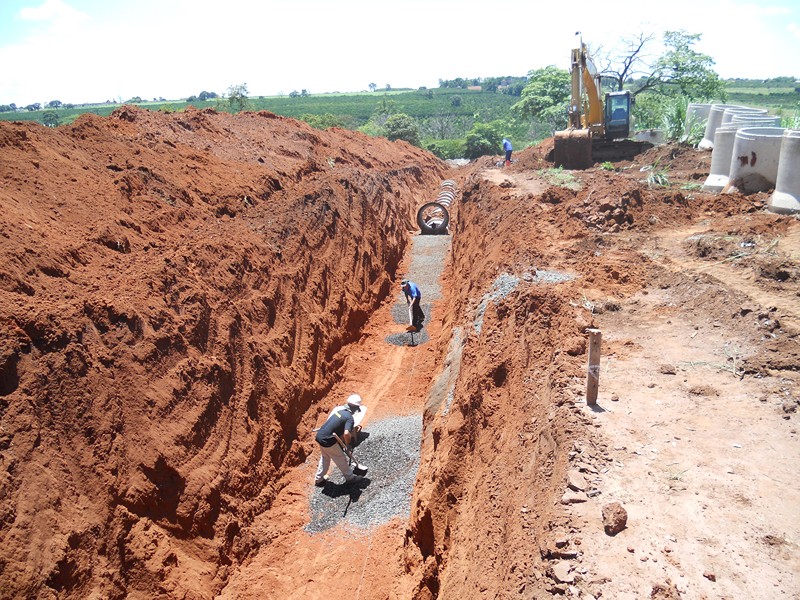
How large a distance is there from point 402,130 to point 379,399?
46.8 meters

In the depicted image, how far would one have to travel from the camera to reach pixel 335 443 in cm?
965

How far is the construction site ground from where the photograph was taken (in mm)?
5082

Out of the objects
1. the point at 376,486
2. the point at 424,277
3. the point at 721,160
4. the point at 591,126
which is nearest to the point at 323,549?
the point at 376,486

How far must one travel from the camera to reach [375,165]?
28734 millimetres

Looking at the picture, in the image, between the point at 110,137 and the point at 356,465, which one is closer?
the point at 356,465

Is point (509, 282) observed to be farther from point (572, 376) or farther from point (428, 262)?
point (428, 262)

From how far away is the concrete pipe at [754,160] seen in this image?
1338 centimetres

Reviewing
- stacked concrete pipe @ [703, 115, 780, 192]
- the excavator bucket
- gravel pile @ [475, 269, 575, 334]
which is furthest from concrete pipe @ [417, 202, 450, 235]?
gravel pile @ [475, 269, 575, 334]

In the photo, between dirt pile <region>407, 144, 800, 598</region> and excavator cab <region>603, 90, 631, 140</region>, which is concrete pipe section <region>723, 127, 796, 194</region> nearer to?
dirt pile <region>407, 144, 800, 598</region>

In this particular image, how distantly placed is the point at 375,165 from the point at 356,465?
2106 cm

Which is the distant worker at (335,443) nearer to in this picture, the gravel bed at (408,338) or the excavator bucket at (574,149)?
the gravel bed at (408,338)

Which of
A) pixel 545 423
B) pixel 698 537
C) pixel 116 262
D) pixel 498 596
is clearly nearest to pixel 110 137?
pixel 116 262

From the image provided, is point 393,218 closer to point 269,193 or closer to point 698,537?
point 269,193

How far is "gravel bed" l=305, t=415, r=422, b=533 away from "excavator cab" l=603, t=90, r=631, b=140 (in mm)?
18626
